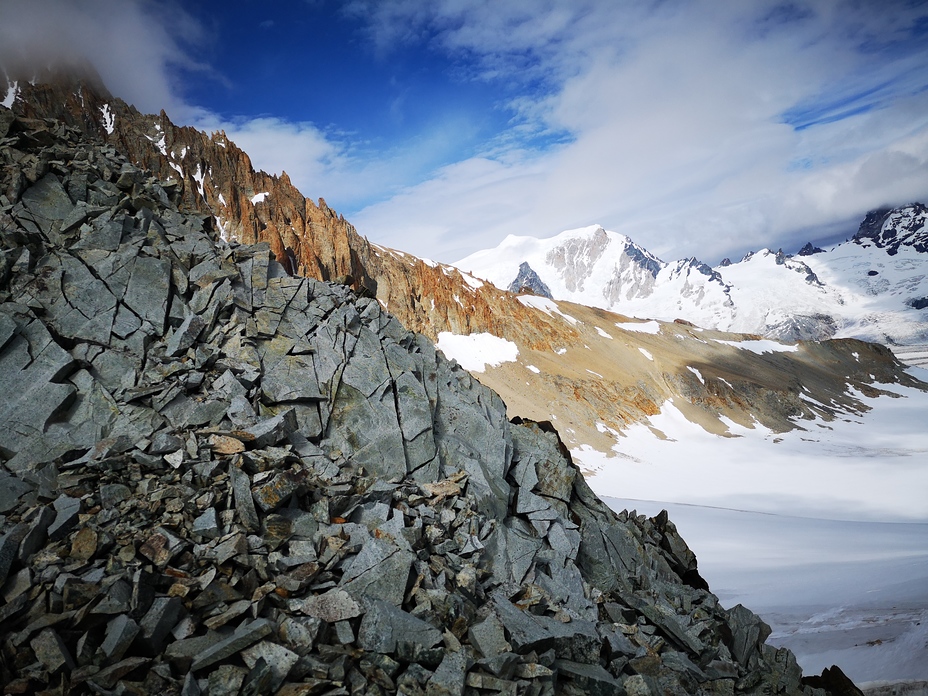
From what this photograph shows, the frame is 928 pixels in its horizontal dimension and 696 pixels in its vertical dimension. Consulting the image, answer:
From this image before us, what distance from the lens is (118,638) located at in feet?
28.2

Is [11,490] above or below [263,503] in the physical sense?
above

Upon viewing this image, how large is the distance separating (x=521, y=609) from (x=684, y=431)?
354ft

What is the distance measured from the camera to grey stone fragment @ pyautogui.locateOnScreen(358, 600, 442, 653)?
9953mm

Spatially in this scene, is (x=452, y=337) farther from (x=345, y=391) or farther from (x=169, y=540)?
(x=169, y=540)

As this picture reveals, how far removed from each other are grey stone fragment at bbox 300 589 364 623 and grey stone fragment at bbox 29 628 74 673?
3828 millimetres

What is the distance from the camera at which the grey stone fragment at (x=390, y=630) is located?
32.7ft

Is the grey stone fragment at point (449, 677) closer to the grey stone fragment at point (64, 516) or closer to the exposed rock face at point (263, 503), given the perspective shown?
the exposed rock face at point (263, 503)

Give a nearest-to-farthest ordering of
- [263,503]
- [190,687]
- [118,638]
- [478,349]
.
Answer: [190,687] → [118,638] → [263,503] → [478,349]

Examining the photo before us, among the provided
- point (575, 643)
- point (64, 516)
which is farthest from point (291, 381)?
point (575, 643)

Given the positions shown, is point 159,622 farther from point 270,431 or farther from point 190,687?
point 270,431

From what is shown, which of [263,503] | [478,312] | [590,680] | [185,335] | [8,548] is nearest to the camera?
[8,548]

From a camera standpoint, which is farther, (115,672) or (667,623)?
(667,623)

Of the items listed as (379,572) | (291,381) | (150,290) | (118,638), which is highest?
(150,290)

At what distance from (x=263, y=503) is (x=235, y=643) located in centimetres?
326
